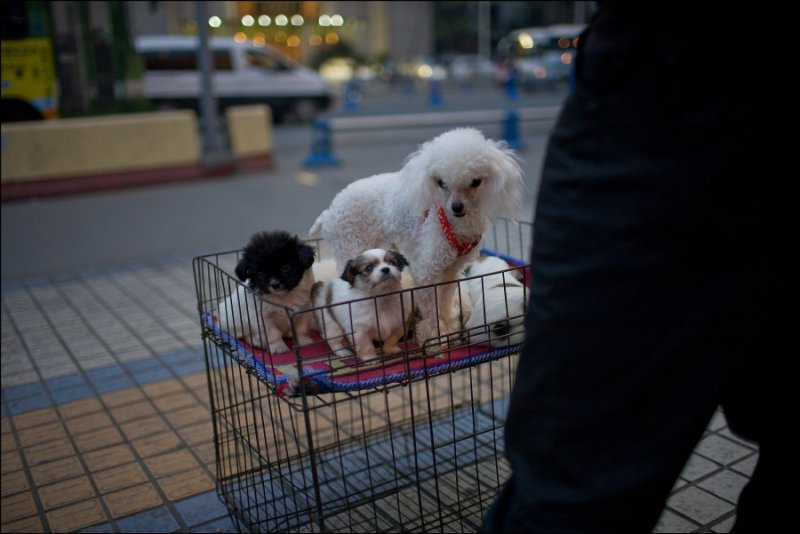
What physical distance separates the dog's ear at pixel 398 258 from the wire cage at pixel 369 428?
0.12m

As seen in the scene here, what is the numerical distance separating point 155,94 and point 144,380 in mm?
12727

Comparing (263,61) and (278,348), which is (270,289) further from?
(263,61)

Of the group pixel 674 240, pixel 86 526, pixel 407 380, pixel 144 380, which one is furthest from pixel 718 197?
pixel 144 380

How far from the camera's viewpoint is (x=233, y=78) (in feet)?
53.2

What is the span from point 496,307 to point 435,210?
42 centimetres

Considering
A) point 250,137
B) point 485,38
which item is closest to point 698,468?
point 250,137

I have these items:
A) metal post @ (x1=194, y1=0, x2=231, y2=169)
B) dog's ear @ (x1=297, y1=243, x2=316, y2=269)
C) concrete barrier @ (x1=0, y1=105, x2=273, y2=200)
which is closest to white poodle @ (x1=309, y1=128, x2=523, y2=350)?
dog's ear @ (x1=297, y1=243, x2=316, y2=269)

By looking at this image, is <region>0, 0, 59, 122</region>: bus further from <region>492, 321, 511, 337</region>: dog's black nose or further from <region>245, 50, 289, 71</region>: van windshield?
<region>245, 50, 289, 71</region>: van windshield

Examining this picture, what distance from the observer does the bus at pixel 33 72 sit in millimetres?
7066

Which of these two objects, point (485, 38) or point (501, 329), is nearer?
point (501, 329)

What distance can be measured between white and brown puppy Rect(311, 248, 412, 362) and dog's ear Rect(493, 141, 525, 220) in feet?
1.18

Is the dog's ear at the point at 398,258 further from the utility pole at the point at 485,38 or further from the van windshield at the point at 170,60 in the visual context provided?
the utility pole at the point at 485,38

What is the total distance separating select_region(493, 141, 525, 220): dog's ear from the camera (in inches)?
84.2

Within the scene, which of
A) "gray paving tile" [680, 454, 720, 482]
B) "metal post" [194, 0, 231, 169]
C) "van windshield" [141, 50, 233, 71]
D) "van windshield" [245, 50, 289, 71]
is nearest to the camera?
"gray paving tile" [680, 454, 720, 482]
